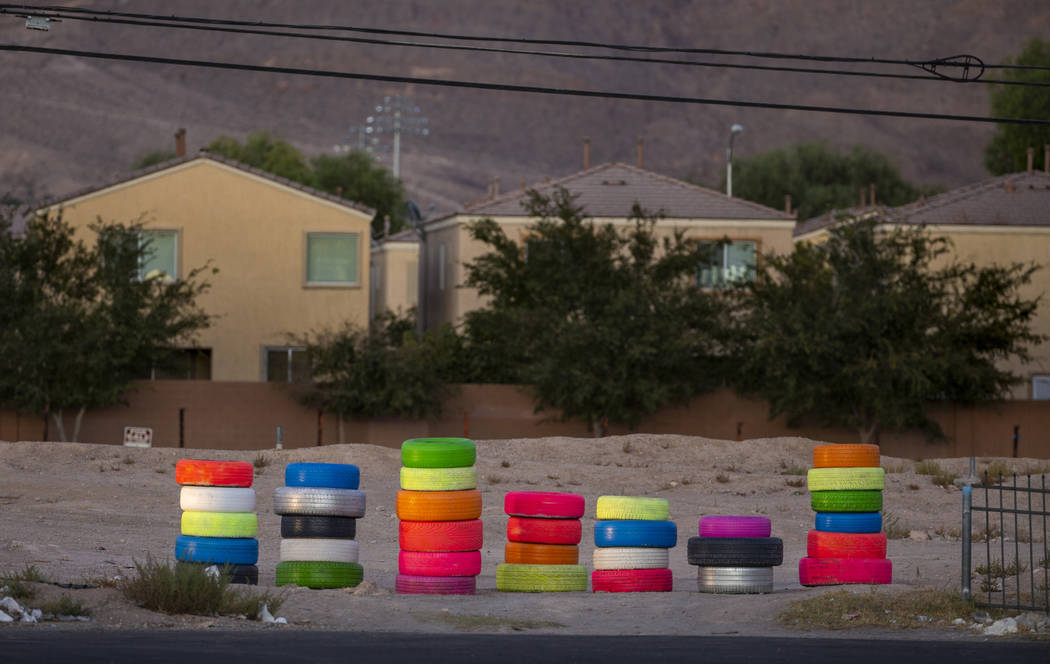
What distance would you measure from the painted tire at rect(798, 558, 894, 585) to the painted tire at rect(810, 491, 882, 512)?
565mm

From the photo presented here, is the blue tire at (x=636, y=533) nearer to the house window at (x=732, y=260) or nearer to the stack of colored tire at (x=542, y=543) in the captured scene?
the stack of colored tire at (x=542, y=543)

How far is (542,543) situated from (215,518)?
139 inches

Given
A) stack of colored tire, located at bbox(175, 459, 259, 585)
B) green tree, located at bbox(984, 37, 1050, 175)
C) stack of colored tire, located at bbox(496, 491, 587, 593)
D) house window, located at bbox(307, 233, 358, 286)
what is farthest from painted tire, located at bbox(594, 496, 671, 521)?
green tree, located at bbox(984, 37, 1050, 175)

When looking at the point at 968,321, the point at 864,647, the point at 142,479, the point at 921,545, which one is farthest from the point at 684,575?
the point at 968,321

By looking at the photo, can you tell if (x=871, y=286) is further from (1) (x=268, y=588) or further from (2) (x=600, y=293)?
(1) (x=268, y=588)

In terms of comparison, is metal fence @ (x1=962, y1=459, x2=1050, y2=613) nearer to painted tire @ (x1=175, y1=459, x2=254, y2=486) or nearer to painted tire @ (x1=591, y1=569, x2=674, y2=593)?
painted tire @ (x1=591, y1=569, x2=674, y2=593)

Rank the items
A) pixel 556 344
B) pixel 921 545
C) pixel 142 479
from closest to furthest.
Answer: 1. pixel 921 545
2. pixel 142 479
3. pixel 556 344

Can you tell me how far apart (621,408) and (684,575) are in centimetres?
1764

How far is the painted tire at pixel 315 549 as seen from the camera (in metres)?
16.8

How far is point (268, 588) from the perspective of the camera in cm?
1605

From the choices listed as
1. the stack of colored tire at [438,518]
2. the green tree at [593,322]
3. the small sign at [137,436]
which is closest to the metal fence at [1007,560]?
the stack of colored tire at [438,518]

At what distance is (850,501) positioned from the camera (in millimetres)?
17156

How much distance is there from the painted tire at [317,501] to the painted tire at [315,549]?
1.06ft

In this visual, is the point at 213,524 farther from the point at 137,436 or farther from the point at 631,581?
the point at 137,436
